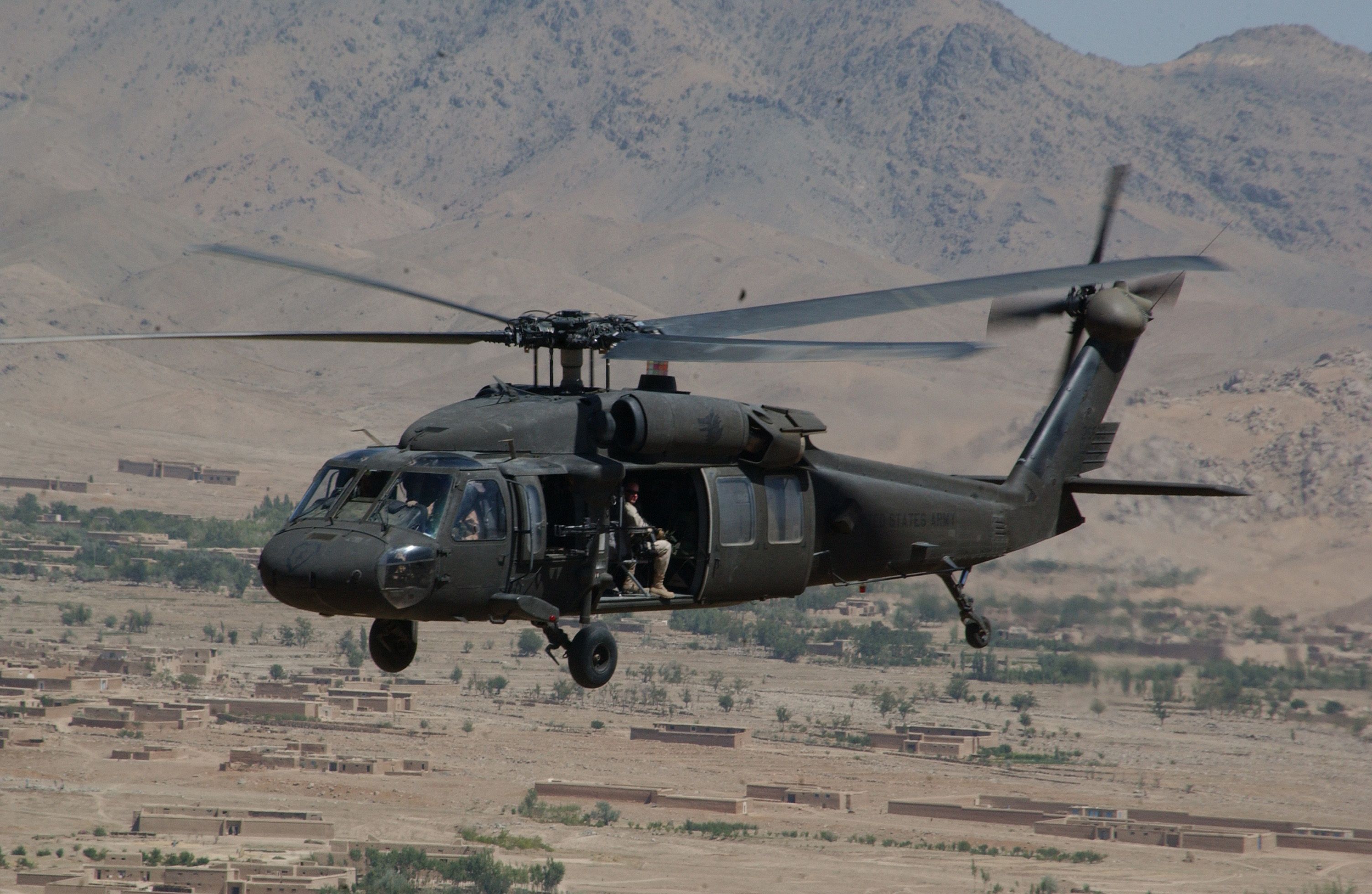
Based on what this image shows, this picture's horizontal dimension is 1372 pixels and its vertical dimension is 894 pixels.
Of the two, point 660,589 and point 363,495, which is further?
point 660,589

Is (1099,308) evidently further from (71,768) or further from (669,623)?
(669,623)

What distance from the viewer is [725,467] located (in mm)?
19953

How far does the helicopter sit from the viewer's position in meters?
17.2

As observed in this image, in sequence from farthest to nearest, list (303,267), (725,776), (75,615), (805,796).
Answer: (75,615), (725,776), (805,796), (303,267)

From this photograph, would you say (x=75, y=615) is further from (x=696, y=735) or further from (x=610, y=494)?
(x=610, y=494)

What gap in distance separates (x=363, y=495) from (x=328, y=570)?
3.80 ft

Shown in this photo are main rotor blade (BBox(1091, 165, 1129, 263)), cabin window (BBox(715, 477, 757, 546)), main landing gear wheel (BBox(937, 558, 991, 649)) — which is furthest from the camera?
main landing gear wheel (BBox(937, 558, 991, 649))

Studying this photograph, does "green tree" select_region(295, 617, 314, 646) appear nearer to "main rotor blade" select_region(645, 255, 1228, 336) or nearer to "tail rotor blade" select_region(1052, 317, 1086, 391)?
"tail rotor blade" select_region(1052, 317, 1086, 391)

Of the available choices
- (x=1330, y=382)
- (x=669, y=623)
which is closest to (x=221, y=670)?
(x=669, y=623)

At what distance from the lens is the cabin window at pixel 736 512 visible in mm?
19750

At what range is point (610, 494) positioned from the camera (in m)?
18.9

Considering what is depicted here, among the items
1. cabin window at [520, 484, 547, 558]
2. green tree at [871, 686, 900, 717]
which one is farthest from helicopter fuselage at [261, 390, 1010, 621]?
green tree at [871, 686, 900, 717]

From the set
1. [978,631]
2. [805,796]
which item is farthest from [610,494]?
[805,796]

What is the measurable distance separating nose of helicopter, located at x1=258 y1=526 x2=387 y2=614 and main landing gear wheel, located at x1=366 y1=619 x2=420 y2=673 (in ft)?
4.50
